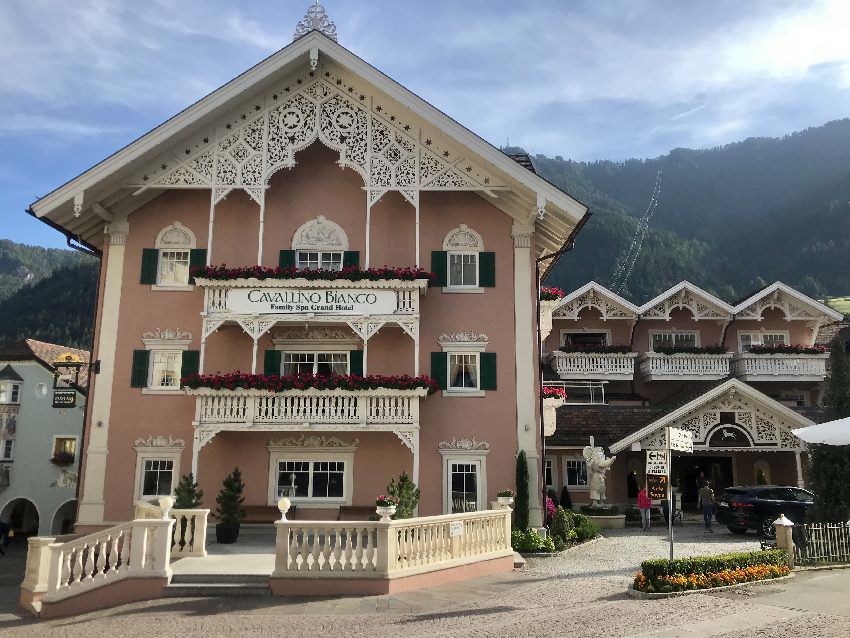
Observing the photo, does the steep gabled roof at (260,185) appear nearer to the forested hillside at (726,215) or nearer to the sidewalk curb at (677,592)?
the sidewalk curb at (677,592)

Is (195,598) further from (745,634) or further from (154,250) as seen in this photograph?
(154,250)

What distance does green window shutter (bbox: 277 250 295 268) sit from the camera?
21844mm

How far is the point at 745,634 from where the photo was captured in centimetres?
945

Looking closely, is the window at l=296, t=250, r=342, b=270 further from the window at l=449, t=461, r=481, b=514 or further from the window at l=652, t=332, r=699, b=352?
the window at l=652, t=332, r=699, b=352

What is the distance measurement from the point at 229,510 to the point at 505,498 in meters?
7.11

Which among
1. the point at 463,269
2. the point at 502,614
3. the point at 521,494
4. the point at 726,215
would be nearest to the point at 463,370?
the point at 463,269

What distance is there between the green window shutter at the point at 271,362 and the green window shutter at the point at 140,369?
345 cm

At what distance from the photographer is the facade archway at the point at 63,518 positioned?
40.9 meters

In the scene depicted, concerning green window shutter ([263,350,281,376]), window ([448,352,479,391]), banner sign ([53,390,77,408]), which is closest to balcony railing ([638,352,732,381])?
window ([448,352,479,391])

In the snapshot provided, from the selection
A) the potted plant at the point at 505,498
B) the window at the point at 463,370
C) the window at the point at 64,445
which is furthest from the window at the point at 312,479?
the window at the point at 64,445

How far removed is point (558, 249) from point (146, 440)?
46.5 ft

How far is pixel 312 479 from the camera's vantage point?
68.2 ft

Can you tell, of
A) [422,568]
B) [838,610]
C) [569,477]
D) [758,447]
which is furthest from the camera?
[569,477]

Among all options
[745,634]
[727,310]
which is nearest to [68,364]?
[745,634]
